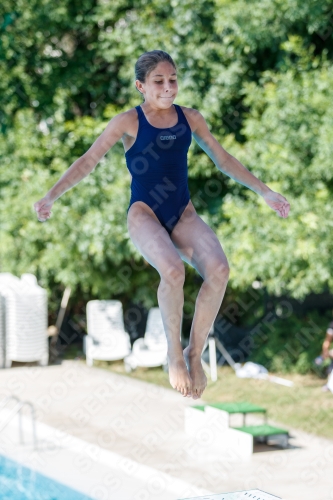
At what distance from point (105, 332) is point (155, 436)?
187 inches

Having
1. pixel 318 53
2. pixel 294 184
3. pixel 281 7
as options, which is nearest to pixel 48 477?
pixel 294 184

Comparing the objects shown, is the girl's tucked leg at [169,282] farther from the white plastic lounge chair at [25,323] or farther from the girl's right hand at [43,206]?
the white plastic lounge chair at [25,323]

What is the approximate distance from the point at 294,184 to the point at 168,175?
22.7ft

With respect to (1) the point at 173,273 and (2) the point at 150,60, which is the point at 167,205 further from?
(2) the point at 150,60

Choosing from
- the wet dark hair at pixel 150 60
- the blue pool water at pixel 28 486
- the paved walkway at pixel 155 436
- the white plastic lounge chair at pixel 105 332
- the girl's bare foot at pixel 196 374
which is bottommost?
the blue pool water at pixel 28 486

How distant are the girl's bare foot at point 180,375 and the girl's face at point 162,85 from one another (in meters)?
1.16

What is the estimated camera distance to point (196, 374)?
13.1ft

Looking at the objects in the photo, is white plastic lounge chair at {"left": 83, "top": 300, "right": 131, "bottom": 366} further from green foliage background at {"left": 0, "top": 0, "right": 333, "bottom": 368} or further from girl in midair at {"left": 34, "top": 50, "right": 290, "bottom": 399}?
girl in midair at {"left": 34, "top": 50, "right": 290, "bottom": 399}

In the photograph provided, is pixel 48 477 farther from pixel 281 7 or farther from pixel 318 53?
pixel 318 53

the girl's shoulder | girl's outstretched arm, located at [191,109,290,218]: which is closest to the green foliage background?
girl's outstretched arm, located at [191,109,290,218]

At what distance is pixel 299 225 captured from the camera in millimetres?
10430

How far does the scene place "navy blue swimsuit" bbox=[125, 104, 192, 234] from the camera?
13.1ft

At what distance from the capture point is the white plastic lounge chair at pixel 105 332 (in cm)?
1463

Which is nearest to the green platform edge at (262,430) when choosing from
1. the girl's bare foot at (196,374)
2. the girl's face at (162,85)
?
the girl's bare foot at (196,374)
